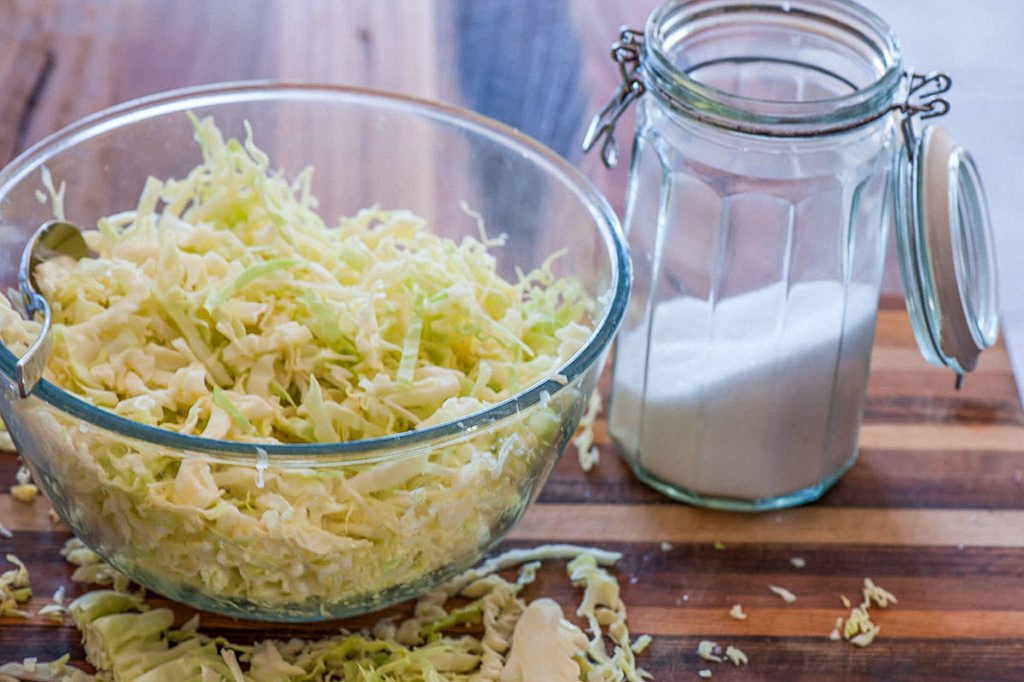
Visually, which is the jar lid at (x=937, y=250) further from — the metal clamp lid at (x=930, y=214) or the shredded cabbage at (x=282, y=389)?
the shredded cabbage at (x=282, y=389)

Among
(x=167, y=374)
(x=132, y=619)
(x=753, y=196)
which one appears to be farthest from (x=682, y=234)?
(x=132, y=619)

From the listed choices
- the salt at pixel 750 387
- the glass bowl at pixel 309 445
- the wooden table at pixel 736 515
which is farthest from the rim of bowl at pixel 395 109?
the wooden table at pixel 736 515

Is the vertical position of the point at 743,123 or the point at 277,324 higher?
the point at 743,123

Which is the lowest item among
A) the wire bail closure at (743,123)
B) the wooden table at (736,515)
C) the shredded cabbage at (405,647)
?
the shredded cabbage at (405,647)

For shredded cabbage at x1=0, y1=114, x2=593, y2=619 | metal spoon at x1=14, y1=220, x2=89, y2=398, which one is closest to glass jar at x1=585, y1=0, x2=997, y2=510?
shredded cabbage at x1=0, y1=114, x2=593, y2=619

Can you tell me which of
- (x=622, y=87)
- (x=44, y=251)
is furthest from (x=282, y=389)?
(x=622, y=87)

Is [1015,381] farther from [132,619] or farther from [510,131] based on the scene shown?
[132,619]

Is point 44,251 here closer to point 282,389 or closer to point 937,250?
point 282,389
